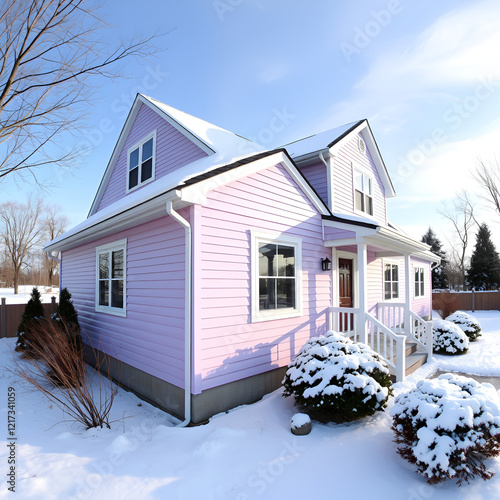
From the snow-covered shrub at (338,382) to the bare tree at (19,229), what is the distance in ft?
126

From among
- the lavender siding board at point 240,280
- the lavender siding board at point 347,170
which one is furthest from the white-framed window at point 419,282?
the lavender siding board at point 240,280

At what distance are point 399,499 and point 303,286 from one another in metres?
3.78

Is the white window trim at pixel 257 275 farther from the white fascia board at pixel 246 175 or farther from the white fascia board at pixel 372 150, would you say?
the white fascia board at pixel 372 150

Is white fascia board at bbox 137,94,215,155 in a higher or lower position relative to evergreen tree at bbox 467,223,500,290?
higher

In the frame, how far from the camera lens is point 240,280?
5004mm

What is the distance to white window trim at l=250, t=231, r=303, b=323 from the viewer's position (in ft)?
17.0

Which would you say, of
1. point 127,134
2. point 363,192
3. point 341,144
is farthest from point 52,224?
point 341,144

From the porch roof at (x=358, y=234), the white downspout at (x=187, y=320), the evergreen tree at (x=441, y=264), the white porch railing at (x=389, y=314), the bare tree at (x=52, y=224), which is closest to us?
the white downspout at (x=187, y=320)

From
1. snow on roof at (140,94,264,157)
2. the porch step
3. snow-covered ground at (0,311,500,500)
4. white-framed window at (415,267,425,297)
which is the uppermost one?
snow on roof at (140,94,264,157)

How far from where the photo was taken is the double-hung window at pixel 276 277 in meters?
5.27

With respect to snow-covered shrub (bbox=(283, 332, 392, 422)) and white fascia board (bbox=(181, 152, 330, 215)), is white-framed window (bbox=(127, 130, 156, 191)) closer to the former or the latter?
white fascia board (bbox=(181, 152, 330, 215))

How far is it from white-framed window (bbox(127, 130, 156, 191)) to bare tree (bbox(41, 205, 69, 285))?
32.8 meters

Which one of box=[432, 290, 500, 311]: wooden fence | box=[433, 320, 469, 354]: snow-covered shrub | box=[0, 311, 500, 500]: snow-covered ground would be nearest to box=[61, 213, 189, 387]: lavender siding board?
box=[0, 311, 500, 500]: snow-covered ground

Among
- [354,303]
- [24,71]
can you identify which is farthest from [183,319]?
[24,71]
